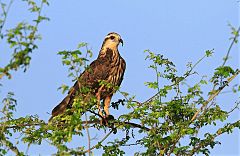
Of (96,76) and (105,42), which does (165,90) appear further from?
(105,42)

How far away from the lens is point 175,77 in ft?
24.8

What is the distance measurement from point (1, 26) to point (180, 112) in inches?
120

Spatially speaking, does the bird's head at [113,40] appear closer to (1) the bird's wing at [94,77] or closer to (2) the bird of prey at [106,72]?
(2) the bird of prey at [106,72]

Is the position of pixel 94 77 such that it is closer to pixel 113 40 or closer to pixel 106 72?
pixel 106 72

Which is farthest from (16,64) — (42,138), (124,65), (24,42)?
(124,65)

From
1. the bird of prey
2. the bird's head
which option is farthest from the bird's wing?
the bird's head

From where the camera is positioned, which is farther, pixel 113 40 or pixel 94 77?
pixel 113 40

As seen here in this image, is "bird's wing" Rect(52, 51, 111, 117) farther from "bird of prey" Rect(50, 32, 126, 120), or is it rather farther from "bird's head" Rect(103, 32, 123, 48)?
"bird's head" Rect(103, 32, 123, 48)

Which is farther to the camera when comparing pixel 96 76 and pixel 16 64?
pixel 96 76

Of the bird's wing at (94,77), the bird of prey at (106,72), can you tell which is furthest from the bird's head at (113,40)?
the bird's wing at (94,77)

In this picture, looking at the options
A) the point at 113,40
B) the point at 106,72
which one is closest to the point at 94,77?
the point at 106,72

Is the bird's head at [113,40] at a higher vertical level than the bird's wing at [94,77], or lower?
higher

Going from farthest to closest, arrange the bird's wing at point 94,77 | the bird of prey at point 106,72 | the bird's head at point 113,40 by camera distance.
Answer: the bird's head at point 113,40
the bird of prey at point 106,72
the bird's wing at point 94,77

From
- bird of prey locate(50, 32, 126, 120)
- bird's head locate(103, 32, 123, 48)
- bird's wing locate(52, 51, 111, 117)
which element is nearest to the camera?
bird's wing locate(52, 51, 111, 117)
